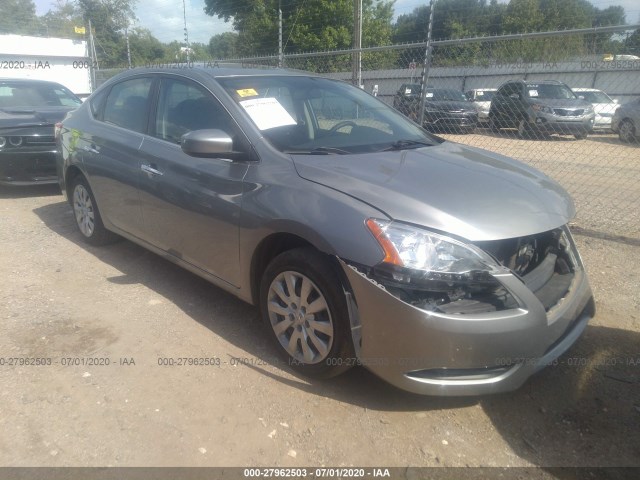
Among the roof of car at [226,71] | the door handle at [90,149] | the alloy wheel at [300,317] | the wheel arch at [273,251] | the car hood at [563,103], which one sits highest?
the roof of car at [226,71]

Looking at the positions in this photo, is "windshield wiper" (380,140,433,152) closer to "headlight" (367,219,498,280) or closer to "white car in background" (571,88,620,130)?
"headlight" (367,219,498,280)

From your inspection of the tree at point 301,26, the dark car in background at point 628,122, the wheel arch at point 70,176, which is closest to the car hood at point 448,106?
the wheel arch at point 70,176

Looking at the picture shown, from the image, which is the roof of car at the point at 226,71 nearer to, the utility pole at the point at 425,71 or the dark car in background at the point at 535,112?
the utility pole at the point at 425,71

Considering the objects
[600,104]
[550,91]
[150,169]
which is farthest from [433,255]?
[600,104]

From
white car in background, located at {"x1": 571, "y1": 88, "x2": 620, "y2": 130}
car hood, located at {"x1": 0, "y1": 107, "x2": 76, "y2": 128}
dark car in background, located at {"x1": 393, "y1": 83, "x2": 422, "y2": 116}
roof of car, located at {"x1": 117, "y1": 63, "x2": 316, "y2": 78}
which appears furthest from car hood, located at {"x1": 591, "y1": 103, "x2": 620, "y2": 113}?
car hood, located at {"x1": 0, "y1": 107, "x2": 76, "y2": 128}

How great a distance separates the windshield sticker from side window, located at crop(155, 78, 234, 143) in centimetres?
15

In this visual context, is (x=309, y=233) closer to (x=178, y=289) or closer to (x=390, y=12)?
(x=178, y=289)

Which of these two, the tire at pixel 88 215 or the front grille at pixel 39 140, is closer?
the tire at pixel 88 215

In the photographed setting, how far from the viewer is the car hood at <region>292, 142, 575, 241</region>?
2.31 metres

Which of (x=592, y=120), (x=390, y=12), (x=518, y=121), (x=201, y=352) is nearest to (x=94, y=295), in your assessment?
(x=201, y=352)

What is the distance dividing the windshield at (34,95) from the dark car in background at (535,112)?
6.98m

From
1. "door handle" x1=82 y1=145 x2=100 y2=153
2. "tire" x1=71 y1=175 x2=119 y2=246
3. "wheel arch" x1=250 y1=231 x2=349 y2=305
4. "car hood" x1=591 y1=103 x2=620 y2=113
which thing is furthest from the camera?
"car hood" x1=591 y1=103 x2=620 y2=113

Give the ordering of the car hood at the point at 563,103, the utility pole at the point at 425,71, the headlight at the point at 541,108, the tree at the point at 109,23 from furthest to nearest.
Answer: the tree at the point at 109,23 < the car hood at the point at 563,103 < the headlight at the point at 541,108 < the utility pole at the point at 425,71

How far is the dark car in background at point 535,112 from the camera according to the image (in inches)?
343
